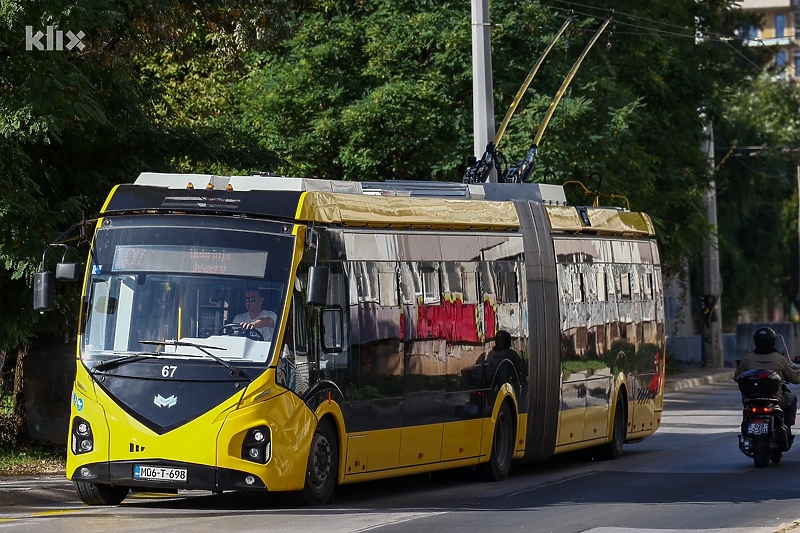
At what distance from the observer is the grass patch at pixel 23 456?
1744 centimetres

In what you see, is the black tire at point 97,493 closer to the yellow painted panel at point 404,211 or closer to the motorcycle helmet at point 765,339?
the yellow painted panel at point 404,211

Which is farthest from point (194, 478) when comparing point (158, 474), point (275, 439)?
point (275, 439)

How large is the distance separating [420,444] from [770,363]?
5214 millimetres

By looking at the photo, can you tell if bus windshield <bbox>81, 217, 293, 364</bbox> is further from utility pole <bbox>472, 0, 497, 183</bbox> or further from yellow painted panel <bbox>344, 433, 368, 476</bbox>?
utility pole <bbox>472, 0, 497, 183</bbox>

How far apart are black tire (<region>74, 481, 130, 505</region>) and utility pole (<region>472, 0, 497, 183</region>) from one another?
10536 millimetres

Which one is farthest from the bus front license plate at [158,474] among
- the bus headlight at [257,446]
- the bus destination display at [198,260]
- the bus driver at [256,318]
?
the bus destination display at [198,260]

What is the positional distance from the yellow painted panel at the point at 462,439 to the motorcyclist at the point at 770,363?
3651 mm

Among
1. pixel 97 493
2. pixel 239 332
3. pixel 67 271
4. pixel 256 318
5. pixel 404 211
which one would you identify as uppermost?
pixel 404 211

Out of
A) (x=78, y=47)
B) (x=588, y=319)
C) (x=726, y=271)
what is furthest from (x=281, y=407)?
(x=726, y=271)

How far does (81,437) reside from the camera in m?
13.4

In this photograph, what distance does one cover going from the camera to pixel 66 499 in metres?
14.7

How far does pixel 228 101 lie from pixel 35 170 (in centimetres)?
1356

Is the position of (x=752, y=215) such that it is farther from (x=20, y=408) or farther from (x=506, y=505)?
(x=506, y=505)

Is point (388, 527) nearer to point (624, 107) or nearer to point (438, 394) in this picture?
point (438, 394)
